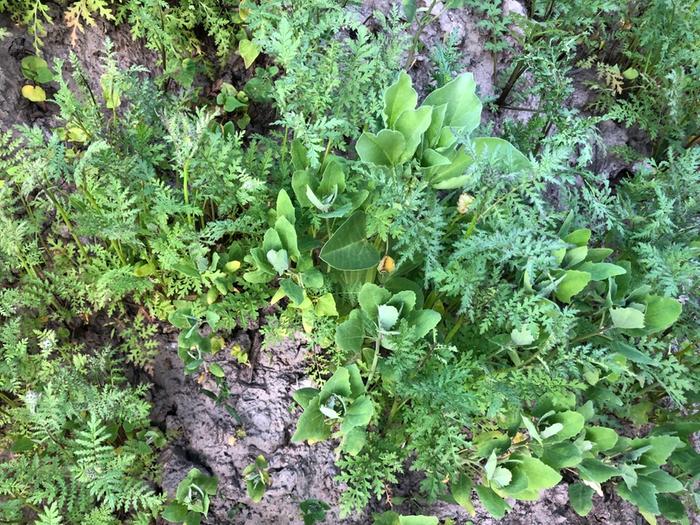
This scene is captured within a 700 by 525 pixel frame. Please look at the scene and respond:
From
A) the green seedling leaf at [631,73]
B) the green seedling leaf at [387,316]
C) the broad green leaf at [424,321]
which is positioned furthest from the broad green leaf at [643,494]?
the green seedling leaf at [631,73]

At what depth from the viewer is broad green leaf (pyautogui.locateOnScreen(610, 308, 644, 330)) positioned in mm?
1747

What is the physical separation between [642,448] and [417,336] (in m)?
0.98

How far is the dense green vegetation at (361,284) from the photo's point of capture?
181cm

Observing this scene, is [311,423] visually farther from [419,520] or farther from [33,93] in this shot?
[33,93]

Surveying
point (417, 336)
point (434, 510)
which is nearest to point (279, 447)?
point (434, 510)

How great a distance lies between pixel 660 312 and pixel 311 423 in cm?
132

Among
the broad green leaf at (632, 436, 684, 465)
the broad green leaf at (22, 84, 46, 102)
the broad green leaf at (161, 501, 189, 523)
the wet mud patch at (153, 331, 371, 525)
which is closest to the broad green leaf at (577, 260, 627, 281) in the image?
the broad green leaf at (632, 436, 684, 465)

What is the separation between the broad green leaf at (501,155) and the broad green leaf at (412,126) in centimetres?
22

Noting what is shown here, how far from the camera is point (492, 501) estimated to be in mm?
1846

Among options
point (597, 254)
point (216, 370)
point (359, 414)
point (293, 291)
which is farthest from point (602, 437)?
point (216, 370)

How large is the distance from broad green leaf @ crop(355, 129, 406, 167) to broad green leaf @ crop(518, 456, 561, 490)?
1138 millimetres

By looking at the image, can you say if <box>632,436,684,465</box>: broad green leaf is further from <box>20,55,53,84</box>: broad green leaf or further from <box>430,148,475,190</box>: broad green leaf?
<box>20,55,53,84</box>: broad green leaf

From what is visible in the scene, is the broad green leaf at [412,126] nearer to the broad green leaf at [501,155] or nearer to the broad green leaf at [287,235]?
the broad green leaf at [501,155]

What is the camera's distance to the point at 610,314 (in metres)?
1.83
